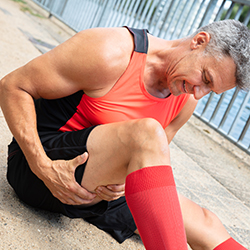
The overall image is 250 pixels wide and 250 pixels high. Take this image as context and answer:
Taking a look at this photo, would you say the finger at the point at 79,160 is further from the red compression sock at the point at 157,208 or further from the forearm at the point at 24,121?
the red compression sock at the point at 157,208

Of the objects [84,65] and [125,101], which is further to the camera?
[125,101]

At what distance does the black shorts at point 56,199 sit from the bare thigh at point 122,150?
0.20 feet

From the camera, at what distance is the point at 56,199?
1.57 meters

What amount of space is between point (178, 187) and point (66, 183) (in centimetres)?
135

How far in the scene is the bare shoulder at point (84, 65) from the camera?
144cm

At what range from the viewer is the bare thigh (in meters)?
1.27

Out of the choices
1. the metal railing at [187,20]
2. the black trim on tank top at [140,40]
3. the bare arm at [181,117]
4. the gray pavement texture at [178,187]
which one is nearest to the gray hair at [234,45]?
the black trim on tank top at [140,40]

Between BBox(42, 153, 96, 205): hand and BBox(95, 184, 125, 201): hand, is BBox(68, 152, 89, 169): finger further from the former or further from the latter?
BBox(95, 184, 125, 201): hand

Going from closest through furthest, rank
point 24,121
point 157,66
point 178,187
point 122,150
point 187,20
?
point 122,150 < point 24,121 < point 157,66 < point 178,187 < point 187,20

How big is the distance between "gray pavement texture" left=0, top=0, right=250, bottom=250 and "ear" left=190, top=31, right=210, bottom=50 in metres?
1.05

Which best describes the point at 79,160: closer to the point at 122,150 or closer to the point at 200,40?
the point at 122,150

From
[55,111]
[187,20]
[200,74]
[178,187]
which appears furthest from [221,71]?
[187,20]

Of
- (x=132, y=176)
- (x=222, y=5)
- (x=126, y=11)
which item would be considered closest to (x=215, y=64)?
(x=132, y=176)

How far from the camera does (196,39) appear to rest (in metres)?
1.57
